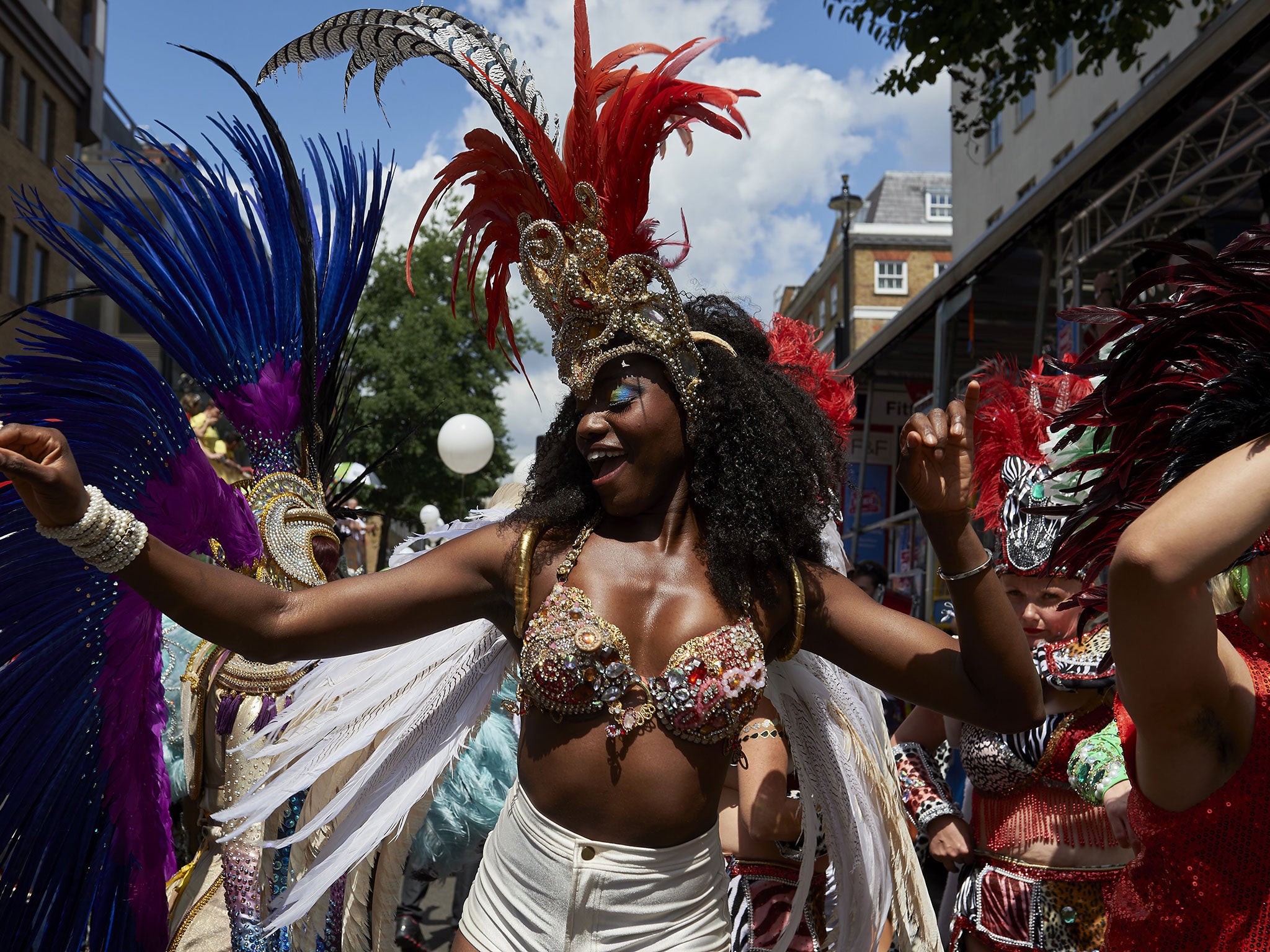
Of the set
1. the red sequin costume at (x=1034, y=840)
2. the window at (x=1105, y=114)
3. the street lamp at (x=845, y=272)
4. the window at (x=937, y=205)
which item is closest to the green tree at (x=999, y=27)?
the street lamp at (x=845, y=272)

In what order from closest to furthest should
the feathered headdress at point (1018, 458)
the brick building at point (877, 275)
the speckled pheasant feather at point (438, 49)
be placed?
the speckled pheasant feather at point (438, 49)
the feathered headdress at point (1018, 458)
the brick building at point (877, 275)

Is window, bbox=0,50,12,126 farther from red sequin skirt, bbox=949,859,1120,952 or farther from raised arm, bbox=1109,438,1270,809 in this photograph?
raised arm, bbox=1109,438,1270,809

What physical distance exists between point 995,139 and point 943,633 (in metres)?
23.2

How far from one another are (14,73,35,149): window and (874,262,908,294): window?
3424 cm

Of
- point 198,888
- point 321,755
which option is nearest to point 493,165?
point 321,755

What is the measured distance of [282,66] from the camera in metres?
2.90

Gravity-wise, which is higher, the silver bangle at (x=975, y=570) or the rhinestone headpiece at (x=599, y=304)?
the rhinestone headpiece at (x=599, y=304)

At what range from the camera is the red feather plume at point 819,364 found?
3.64 m

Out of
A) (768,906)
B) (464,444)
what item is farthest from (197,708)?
(464,444)

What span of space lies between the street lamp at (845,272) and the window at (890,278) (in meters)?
31.1

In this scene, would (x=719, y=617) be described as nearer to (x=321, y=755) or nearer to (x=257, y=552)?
(x=321, y=755)

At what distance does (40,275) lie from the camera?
22.8m

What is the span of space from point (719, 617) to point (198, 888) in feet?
8.99

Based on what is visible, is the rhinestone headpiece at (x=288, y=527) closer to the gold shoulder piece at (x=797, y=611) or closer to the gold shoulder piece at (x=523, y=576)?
the gold shoulder piece at (x=523, y=576)
